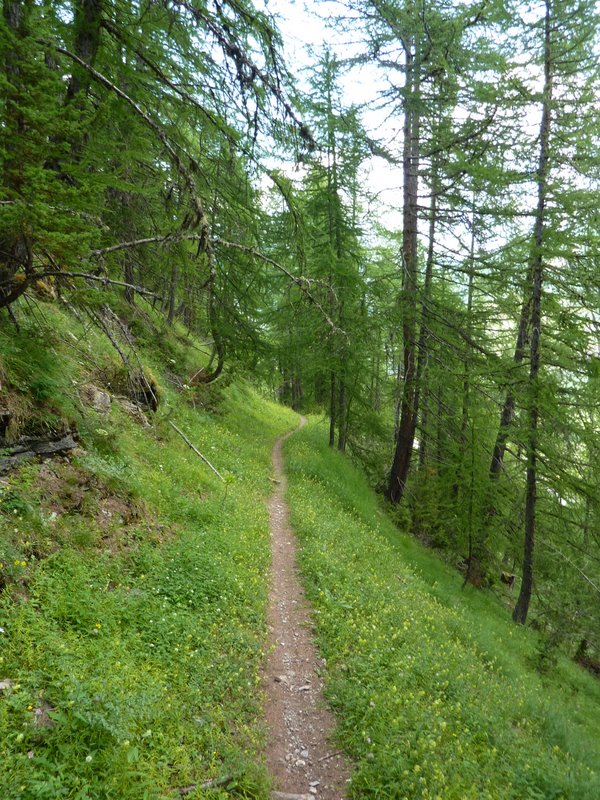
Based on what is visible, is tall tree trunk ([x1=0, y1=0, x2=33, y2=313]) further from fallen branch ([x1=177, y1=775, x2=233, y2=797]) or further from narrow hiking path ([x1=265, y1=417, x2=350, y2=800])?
narrow hiking path ([x1=265, y1=417, x2=350, y2=800])

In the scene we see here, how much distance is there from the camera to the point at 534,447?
1157 centimetres

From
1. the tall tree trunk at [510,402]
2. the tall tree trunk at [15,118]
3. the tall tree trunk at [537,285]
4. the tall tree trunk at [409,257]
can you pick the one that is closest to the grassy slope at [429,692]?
the tall tree trunk at [537,285]

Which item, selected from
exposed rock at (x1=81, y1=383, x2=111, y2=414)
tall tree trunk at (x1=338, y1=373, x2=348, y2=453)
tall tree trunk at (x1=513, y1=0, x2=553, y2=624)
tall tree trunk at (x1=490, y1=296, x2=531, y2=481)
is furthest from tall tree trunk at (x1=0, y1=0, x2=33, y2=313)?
tall tree trunk at (x1=338, y1=373, x2=348, y2=453)

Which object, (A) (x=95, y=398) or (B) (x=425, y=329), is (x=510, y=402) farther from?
(A) (x=95, y=398)

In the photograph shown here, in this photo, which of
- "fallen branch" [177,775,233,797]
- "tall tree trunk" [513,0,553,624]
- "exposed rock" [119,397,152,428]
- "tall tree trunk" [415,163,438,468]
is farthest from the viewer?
"tall tree trunk" [415,163,438,468]

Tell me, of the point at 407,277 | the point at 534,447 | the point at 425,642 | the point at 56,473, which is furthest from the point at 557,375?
the point at 56,473

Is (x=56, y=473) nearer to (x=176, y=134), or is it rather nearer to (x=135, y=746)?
(x=135, y=746)

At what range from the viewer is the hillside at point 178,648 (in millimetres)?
3660

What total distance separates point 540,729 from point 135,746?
18.0ft

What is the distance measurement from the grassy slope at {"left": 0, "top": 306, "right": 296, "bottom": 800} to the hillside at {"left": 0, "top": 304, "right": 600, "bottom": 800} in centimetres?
2

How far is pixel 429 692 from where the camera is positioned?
18.6ft

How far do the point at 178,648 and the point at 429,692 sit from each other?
334 cm

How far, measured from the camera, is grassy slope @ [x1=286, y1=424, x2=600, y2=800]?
4406 mm

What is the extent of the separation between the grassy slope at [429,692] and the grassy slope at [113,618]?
3.82 feet
